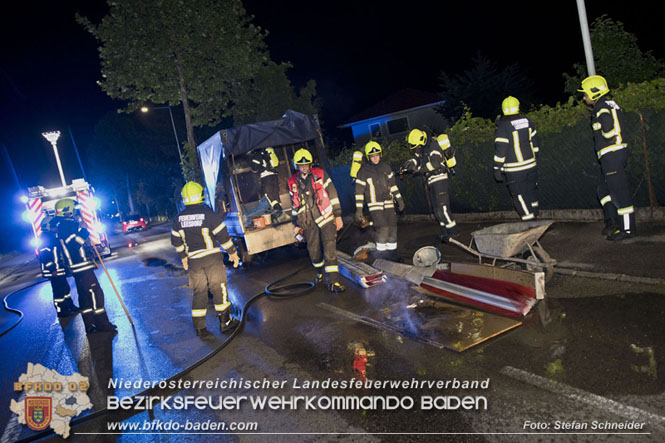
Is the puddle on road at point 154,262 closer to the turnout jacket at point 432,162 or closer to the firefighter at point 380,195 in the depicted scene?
the firefighter at point 380,195

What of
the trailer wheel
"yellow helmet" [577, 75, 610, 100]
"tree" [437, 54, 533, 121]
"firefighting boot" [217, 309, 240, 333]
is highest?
"tree" [437, 54, 533, 121]

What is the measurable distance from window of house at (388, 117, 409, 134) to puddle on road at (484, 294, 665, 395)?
2898 cm

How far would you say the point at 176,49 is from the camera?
1838 centimetres

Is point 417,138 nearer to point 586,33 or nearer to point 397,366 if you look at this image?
point 586,33

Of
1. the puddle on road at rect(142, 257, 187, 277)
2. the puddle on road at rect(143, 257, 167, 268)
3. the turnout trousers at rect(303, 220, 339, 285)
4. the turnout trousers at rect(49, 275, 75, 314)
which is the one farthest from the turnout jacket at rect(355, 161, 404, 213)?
the puddle on road at rect(143, 257, 167, 268)

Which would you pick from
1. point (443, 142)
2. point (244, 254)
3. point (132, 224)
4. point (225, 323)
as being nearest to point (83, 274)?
point (225, 323)

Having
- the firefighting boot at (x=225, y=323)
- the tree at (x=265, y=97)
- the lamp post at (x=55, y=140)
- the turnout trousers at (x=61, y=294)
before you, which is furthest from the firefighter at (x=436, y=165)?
the lamp post at (x=55, y=140)

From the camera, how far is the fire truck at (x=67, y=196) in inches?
547

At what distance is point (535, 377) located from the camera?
3.38 metres

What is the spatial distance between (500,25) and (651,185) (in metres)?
24.7

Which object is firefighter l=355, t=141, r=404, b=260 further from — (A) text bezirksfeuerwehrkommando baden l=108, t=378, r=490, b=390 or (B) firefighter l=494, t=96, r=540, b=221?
(A) text bezirksfeuerwehrkommando baden l=108, t=378, r=490, b=390

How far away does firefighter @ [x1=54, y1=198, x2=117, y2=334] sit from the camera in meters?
6.94

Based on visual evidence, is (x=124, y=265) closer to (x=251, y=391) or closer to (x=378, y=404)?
(x=251, y=391)

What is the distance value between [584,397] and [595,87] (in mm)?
4823
